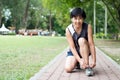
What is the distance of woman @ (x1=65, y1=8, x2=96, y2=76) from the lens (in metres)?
8.81

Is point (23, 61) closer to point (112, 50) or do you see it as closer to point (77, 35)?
point (77, 35)

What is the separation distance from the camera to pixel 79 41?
8.92 m

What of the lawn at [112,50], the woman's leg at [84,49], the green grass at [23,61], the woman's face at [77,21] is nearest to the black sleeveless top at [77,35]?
the woman's face at [77,21]

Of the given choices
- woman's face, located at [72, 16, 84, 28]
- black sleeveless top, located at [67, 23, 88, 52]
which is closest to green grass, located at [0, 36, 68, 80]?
black sleeveless top, located at [67, 23, 88, 52]

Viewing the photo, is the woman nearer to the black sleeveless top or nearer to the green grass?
the black sleeveless top

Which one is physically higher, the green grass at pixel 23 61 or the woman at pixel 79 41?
the woman at pixel 79 41

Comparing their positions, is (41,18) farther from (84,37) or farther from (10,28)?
(84,37)

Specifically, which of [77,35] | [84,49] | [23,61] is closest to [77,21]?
[77,35]

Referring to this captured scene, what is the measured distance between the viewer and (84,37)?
9.06 m

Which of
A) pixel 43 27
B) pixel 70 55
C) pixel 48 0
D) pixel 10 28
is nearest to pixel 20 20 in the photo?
pixel 10 28

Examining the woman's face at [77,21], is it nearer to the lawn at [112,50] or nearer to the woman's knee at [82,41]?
the woman's knee at [82,41]

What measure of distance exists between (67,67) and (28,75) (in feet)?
3.63

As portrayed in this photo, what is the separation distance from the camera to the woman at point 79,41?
28.9ft

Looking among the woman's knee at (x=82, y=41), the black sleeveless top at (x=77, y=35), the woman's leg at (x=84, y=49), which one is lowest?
the woman's leg at (x=84, y=49)
